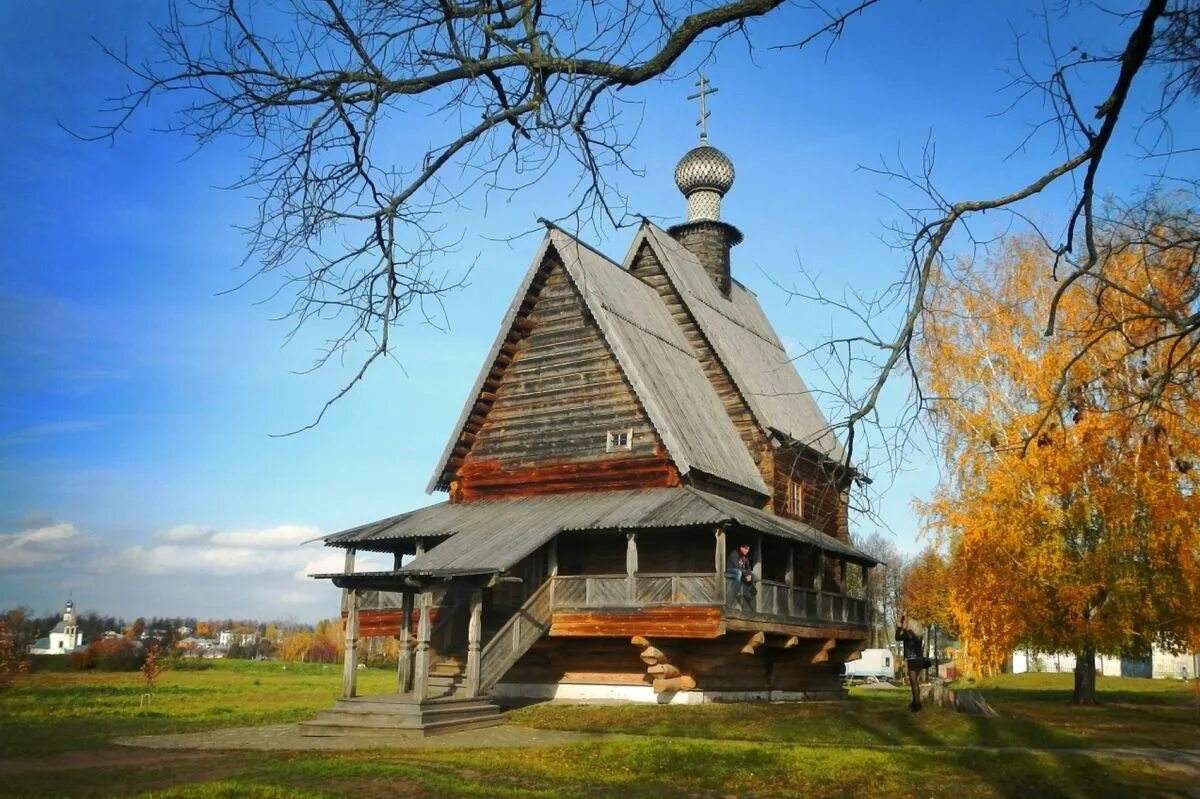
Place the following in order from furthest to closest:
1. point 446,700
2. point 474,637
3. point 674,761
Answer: point 474,637
point 446,700
point 674,761

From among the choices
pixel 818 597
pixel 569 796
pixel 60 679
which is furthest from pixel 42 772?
pixel 60 679

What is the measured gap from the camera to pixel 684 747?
15195 mm

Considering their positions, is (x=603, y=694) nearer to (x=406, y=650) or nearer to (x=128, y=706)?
(x=406, y=650)

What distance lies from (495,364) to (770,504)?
8776 mm

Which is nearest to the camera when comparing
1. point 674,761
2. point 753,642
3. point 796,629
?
point 674,761

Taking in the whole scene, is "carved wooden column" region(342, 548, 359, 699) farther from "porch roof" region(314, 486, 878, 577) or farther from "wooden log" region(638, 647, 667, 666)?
"wooden log" region(638, 647, 667, 666)

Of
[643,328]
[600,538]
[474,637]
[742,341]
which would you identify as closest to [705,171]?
[742,341]

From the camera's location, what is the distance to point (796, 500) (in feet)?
99.9

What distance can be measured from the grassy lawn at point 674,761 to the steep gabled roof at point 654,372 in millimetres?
6733

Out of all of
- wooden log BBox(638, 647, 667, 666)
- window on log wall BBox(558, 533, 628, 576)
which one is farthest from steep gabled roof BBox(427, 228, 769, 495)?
wooden log BBox(638, 647, 667, 666)

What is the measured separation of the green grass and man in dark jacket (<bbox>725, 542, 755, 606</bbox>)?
10.1m

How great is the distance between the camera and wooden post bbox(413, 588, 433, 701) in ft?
62.0

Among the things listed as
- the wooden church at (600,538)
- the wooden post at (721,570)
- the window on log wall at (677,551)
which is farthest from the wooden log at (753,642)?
the window on log wall at (677,551)

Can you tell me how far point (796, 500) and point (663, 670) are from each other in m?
9.75
